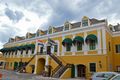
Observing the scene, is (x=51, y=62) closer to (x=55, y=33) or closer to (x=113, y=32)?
(x=55, y=33)

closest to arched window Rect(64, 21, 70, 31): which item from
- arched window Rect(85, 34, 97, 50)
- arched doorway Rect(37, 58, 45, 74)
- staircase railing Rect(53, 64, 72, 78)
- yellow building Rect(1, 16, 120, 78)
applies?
yellow building Rect(1, 16, 120, 78)

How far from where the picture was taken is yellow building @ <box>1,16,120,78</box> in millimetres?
24969

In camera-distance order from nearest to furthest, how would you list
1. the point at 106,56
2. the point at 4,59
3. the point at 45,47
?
the point at 106,56, the point at 45,47, the point at 4,59

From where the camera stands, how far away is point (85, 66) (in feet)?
84.6

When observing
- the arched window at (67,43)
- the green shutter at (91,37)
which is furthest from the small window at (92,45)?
the arched window at (67,43)

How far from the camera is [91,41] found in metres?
26.3

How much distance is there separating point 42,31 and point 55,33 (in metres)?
6.53

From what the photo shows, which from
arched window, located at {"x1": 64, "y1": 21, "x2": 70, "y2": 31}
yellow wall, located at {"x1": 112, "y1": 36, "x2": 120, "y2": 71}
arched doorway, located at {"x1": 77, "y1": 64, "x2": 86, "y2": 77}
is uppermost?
arched window, located at {"x1": 64, "y1": 21, "x2": 70, "y2": 31}

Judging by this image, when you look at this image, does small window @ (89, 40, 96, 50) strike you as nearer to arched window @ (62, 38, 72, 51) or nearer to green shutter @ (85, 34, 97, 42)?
green shutter @ (85, 34, 97, 42)

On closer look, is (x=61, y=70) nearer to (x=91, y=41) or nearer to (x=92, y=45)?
(x=92, y=45)

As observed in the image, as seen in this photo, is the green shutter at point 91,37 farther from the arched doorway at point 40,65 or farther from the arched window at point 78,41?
the arched doorway at point 40,65

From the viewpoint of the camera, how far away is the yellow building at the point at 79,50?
81.9 feet

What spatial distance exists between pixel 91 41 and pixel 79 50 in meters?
2.67

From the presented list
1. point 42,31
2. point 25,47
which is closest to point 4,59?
point 25,47
